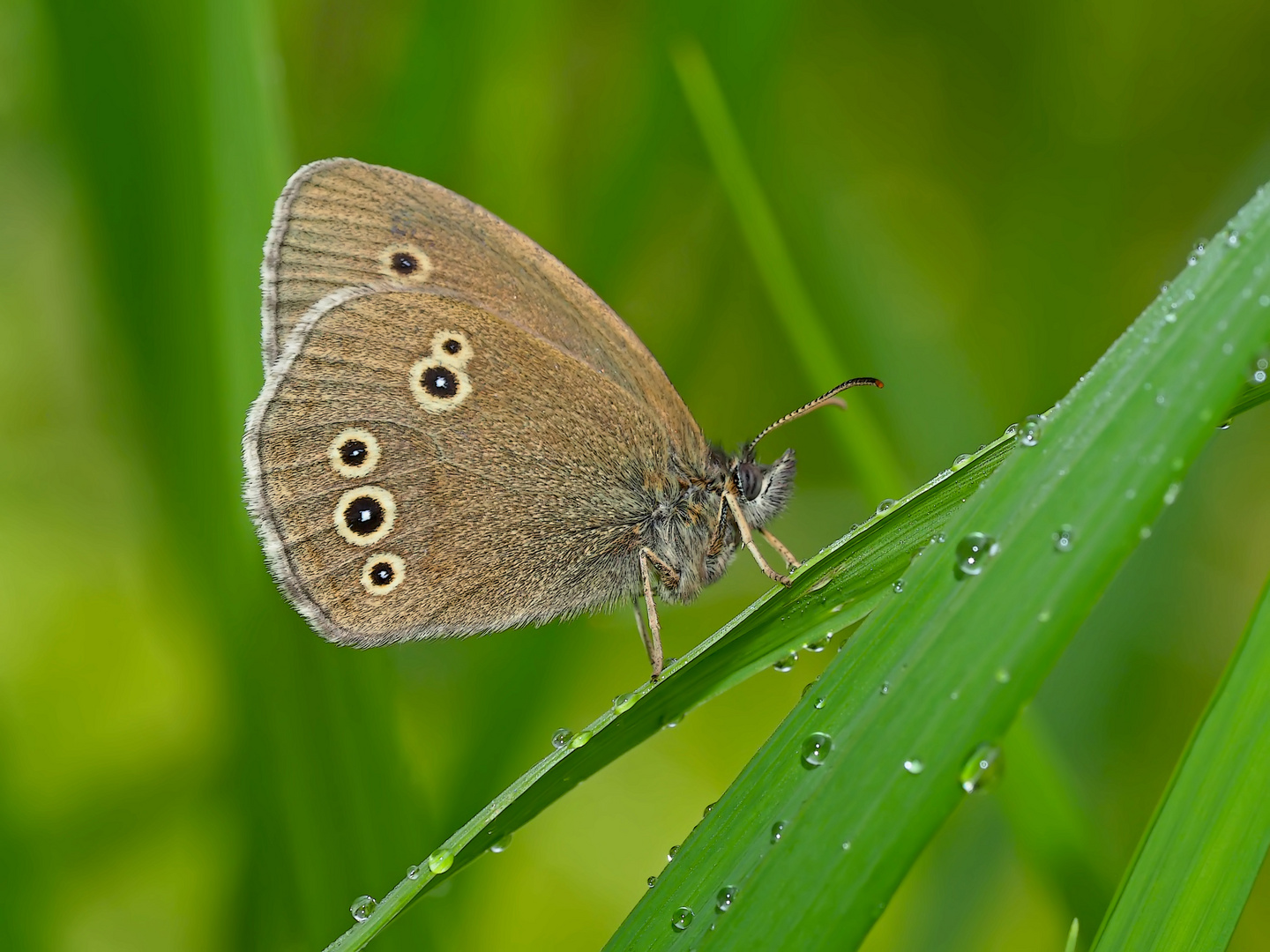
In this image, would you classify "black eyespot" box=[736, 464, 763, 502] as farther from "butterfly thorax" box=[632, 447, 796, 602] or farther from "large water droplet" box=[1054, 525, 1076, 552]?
"large water droplet" box=[1054, 525, 1076, 552]

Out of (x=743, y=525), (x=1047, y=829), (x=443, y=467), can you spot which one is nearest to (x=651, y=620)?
(x=743, y=525)

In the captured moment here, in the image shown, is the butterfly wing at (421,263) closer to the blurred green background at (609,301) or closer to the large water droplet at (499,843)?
the blurred green background at (609,301)

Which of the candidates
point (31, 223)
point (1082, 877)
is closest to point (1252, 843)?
point (1082, 877)

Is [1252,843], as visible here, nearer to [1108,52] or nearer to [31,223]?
[1108,52]

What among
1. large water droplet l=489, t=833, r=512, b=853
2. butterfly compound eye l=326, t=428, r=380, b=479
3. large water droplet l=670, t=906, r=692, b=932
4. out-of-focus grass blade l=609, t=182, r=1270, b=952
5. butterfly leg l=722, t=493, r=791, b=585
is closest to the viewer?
out-of-focus grass blade l=609, t=182, r=1270, b=952

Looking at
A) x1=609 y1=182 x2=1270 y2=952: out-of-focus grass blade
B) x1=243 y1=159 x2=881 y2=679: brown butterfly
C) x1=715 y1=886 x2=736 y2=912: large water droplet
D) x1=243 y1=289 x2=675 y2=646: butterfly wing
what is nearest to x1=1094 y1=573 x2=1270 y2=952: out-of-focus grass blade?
x1=609 y1=182 x2=1270 y2=952: out-of-focus grass blade

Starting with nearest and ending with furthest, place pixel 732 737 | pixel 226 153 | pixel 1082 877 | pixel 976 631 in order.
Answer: pixel 976 631, pixel 1082 877, pixel 226 153, pixel 732 737
